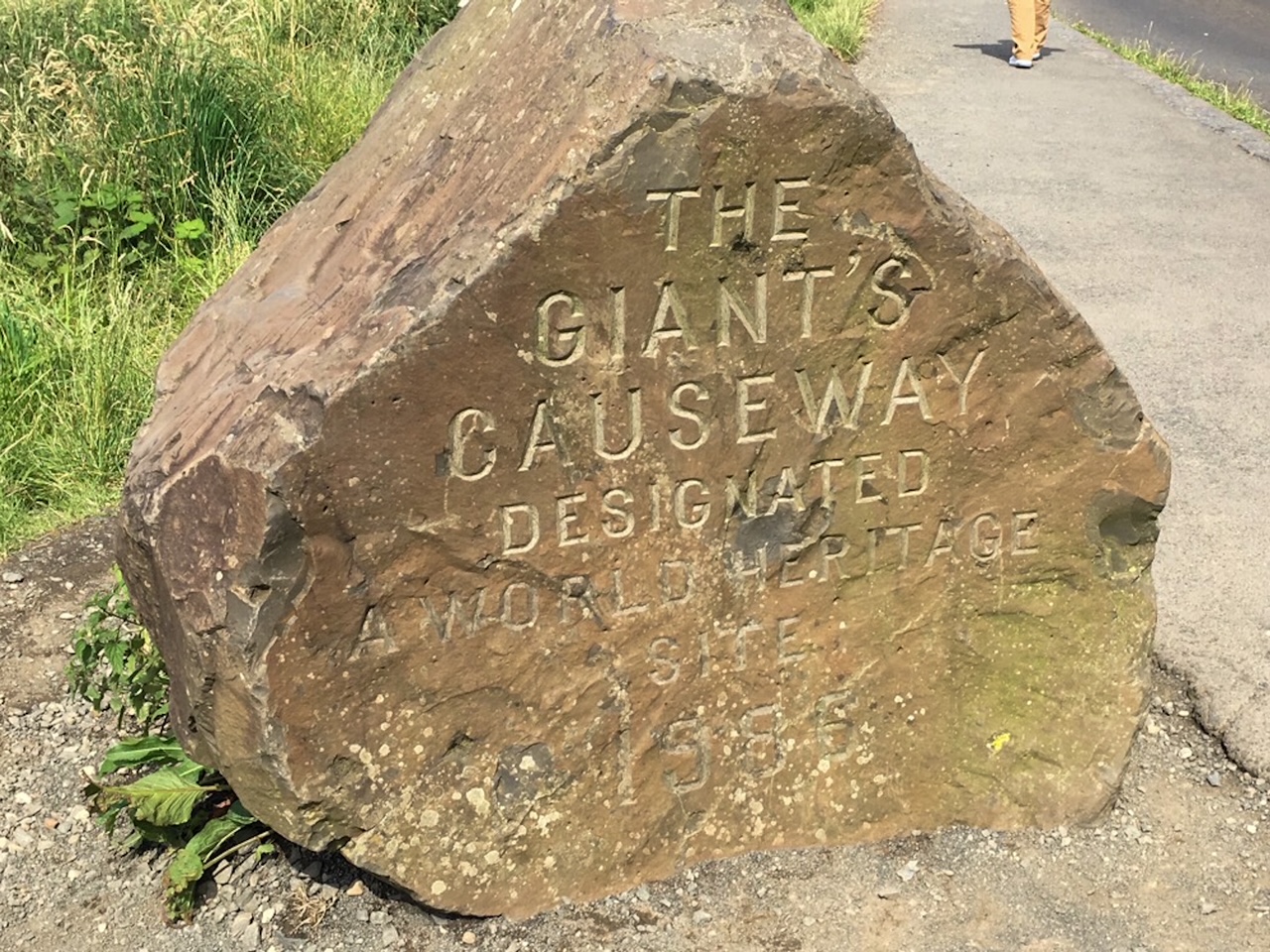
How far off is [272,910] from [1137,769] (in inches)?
70.4

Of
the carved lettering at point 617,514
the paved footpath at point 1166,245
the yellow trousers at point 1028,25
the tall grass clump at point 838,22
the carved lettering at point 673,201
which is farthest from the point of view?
the tall grass clump at point 838,22

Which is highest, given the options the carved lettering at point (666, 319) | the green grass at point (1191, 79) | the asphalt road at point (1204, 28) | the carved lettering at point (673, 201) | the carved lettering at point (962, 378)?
the carved lettering at point (673, 201)

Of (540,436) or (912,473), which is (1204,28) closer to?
(912,473)

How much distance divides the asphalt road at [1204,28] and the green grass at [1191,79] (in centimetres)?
15

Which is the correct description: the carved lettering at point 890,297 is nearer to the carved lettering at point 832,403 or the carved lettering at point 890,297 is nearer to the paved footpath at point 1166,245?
the carved lettering at point 832,403

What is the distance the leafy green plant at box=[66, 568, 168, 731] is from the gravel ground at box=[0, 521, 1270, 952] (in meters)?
0.23

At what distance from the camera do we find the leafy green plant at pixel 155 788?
269cm

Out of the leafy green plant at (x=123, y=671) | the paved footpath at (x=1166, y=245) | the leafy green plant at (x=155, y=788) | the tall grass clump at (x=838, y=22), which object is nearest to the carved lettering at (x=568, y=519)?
the leafy green plant at (x=155, y=788)

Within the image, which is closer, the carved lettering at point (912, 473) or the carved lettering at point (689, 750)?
the carved lettering at point (912, 473)

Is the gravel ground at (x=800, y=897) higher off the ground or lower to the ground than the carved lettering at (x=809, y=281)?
lower

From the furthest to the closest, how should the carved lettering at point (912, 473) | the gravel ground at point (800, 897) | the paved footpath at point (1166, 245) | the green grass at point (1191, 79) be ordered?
the green grass at point (1191, 79), the paved footpath at point (1166, 245), the gravel ground at point (800, 897), the carved lettering at point (912, 473)

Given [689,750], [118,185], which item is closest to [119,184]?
[118,185]

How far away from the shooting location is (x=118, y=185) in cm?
508

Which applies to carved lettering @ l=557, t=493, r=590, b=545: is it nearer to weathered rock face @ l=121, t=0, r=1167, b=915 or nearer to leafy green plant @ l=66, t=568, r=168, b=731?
weathered rock face @ l=121, t=0, r=1167, b=915
